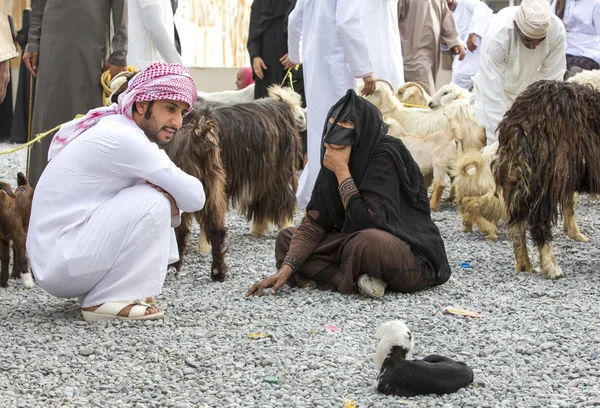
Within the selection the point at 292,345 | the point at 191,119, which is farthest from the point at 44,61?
the point at 292,345

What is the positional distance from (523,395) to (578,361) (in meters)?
0.55

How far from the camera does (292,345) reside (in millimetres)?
4117

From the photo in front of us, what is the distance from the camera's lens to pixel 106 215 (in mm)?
4367

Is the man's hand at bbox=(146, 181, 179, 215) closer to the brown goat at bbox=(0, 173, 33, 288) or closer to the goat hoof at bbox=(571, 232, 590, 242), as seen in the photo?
the brown goat at bbox=(0, 173, 33, 288)

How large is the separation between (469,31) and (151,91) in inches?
408

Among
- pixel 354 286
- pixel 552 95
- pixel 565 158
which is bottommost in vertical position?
pixel 354 286

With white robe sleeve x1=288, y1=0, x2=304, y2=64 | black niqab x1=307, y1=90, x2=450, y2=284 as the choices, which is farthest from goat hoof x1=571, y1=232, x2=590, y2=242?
white robe sleeve x1=288, y1=0, x2=304, y2=64

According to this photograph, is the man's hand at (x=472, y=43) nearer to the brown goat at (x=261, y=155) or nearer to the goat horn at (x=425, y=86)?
the goat horn at (x=425, y=86)

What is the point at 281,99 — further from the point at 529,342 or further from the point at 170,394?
the point at 170,394

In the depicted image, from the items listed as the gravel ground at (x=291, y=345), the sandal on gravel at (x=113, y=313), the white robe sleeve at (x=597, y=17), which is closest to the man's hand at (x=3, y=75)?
the gravel ground at (x=291, y=345)

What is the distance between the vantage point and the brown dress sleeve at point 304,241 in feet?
16.6

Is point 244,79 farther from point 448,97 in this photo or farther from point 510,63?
point 510,63

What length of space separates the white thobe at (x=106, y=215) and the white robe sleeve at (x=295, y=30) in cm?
374

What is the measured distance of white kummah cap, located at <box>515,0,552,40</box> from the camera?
705 cm
